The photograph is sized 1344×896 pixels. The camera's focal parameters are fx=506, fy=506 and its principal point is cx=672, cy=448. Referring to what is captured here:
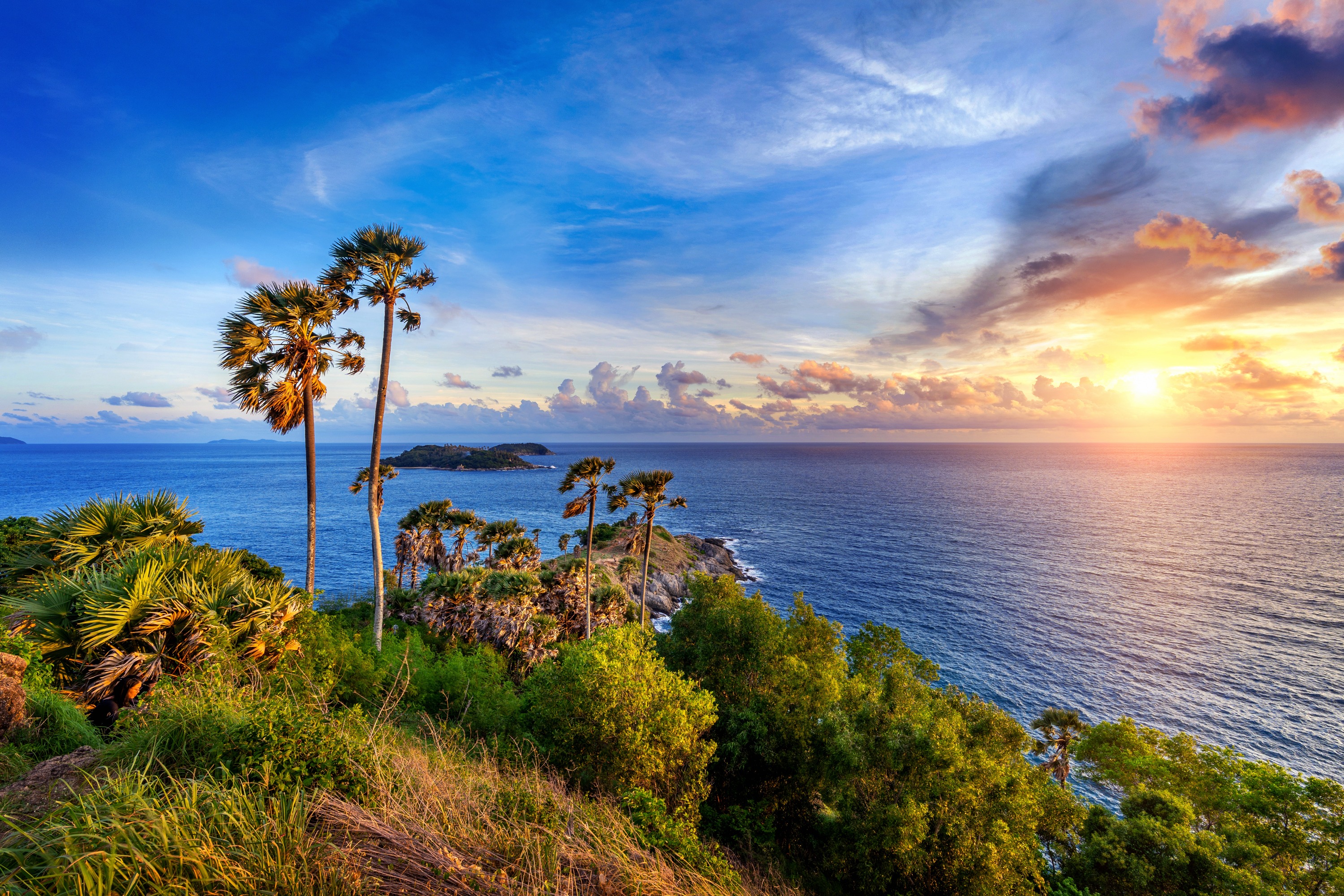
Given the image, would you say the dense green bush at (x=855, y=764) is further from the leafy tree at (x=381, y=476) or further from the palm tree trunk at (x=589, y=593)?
the leafy tree at (x=381, y=476)

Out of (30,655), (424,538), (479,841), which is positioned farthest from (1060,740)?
(424,538)

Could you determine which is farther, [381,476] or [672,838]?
[381,476]

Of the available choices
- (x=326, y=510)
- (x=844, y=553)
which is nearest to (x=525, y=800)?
(x=844, y=553)

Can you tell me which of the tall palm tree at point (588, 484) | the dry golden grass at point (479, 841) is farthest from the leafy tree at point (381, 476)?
the dry golden grass at point (479, 841)

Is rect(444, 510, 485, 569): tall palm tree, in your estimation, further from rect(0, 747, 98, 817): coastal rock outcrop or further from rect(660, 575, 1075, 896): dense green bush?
rect(0, 747, 98, 817): coastal rock outcrop

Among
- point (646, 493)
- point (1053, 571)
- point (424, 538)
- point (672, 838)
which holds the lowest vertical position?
point (1053, 571)

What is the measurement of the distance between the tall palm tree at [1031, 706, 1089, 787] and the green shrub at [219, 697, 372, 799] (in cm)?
3249

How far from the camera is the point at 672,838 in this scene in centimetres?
829

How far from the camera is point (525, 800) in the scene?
6.64m

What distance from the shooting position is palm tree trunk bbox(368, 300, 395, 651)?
17.3 m

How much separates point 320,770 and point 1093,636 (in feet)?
197

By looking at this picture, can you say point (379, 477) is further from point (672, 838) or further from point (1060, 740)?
point (1060, 740)

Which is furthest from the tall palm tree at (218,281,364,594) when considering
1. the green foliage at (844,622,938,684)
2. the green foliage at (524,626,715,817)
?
the green foliage at (844,622,938,684)

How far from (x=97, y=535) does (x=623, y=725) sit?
1392 cm
